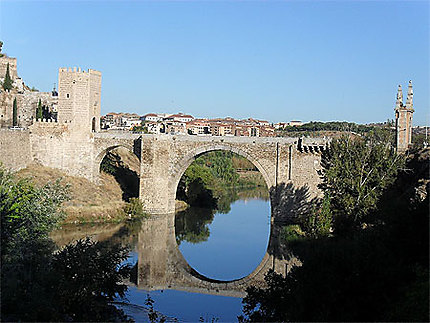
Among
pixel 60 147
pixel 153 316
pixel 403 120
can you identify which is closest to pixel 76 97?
pixel 60 147

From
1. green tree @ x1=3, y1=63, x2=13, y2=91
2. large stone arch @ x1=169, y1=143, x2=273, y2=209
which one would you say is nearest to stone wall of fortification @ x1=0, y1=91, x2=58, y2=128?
green tree @ x1=3, y1=63, x2=13, y2=91

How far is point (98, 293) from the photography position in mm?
11578

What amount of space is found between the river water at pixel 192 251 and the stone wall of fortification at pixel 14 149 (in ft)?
15.7

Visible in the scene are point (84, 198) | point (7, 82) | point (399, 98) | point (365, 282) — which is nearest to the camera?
point (365, 282)

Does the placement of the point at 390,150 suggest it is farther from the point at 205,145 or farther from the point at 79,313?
the point at 79,313

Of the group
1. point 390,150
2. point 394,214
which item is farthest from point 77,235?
point 394,214

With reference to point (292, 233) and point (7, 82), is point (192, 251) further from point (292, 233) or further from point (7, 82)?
point (7, 82)

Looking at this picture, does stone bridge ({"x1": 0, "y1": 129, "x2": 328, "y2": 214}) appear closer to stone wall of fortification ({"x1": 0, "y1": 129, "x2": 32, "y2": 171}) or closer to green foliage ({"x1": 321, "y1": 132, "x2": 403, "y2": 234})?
stone wall of fortification ({"x1": 0, "y1": 129, "x2": 32, "y2": 171})

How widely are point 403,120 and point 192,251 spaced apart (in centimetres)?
968

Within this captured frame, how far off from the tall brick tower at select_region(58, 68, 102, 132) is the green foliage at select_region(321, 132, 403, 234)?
12689 millimetres

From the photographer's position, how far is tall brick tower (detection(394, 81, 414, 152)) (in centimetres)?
2059

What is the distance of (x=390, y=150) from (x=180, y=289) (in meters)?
9.40

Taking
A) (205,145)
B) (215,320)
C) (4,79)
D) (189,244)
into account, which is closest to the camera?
(215,320)

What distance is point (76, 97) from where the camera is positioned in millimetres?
26594
